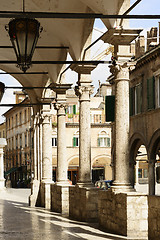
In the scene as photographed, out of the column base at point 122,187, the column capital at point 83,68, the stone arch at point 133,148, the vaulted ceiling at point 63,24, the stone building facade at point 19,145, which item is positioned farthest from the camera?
the stone building facade at point 19,145

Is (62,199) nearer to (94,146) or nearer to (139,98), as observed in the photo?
(139,98)

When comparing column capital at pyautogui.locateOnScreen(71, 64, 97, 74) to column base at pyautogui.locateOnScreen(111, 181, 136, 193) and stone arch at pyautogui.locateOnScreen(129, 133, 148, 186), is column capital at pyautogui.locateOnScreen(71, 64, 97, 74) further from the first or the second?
stone arch at pyautogui.locateOnScreen(129, 133, 148, 186)

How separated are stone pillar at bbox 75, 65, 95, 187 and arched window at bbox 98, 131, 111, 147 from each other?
4507 centimetres

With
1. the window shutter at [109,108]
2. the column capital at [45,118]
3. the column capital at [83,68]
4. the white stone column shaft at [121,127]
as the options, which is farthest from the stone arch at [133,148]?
the white stone column shaft at [121,127]

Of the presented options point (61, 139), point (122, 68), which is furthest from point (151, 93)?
point (122, 68)

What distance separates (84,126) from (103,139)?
149 feet

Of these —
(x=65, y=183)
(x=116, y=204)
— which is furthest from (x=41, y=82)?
(x=116, y=204)

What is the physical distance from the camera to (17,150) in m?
71.2

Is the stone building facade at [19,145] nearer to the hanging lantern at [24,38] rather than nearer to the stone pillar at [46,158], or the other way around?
the stone pillar at [46,158]

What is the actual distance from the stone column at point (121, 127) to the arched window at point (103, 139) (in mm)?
48871

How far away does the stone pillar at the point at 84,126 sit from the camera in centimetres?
1512

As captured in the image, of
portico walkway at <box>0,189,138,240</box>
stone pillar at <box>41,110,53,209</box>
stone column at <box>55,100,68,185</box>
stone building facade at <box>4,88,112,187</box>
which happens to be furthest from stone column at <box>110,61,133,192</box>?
stone building facade at <box>4,88,112,187</box>

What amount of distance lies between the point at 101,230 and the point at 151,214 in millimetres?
2631

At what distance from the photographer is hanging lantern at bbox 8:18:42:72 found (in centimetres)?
930
